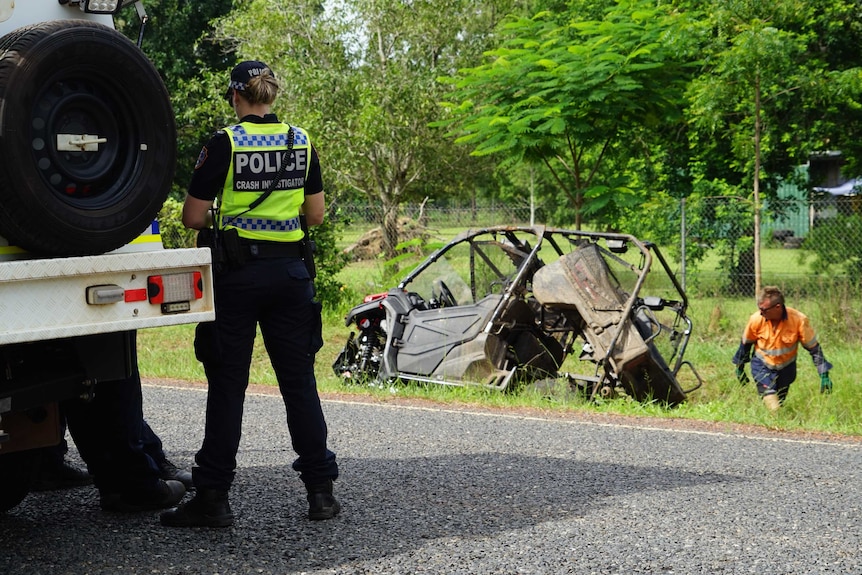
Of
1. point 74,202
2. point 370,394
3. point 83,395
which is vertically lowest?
point 370,394

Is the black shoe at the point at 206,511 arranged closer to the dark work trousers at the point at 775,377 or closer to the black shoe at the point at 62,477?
the black shoe at the point at 62,477

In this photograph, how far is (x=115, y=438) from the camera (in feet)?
17.4

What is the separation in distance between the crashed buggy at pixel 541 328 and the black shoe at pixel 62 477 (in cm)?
447

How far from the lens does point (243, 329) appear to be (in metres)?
4.90

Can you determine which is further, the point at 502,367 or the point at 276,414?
the point at 502,367

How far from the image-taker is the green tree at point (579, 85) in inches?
581

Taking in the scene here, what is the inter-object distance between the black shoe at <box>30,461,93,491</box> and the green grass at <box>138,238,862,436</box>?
4084 mm

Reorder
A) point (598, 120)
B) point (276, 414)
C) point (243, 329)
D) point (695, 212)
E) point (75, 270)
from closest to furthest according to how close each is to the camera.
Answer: point (75, 270)
point (243, 329)
point (276, 414)
point (598, 120)
point (695, 212)

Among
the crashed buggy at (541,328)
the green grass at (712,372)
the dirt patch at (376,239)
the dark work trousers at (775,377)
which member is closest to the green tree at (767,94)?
the green grass at (712,372)

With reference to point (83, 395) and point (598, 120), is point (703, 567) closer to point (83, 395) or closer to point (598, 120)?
point (83, 395)

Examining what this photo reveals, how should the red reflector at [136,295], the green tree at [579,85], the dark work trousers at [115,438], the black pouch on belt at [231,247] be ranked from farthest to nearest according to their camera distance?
1. the green tree at [579,85]
2. the dark work trousers at [115,438]
3. the black pouch on belt at [231,247]
4. the red reflector at [136,295]

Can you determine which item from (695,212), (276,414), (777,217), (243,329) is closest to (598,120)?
(695,212)

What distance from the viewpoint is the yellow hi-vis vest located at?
4848 millimetres

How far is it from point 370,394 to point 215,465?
508 centimetres
